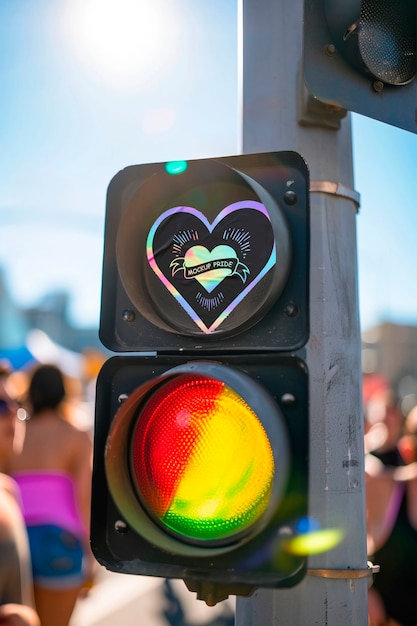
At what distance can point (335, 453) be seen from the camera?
170cm

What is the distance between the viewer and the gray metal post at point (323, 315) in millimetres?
1667

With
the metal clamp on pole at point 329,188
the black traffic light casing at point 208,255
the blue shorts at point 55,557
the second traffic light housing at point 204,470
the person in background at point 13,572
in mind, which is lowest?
the blue shorts at point 55,557

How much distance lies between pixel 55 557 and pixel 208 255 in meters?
3.44

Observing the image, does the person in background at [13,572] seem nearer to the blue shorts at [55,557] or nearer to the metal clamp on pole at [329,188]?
the metal clamp on pole at [329,188]

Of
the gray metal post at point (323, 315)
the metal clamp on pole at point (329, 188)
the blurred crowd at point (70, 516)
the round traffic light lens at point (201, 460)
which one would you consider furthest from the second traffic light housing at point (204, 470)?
the blurred crowd at point (70, 516)

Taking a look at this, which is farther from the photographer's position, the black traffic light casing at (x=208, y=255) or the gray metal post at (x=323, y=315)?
the gray metal post at (x=323, y=315)

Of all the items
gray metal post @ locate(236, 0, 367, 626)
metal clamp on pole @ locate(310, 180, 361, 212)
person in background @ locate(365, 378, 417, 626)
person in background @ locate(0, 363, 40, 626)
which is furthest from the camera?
person in background @ locate(365, 378, 417, 626)

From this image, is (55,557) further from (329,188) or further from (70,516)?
(329,188)

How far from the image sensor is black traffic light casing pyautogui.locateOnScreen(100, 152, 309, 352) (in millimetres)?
1453

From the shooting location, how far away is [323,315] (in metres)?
1.77

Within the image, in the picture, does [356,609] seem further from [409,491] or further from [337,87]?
[409,491]

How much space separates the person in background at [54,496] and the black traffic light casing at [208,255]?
3.21 metres

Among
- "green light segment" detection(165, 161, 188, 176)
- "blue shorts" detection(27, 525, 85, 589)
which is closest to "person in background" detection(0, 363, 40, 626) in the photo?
"green light segment" detection(165, 161, 188, 176)

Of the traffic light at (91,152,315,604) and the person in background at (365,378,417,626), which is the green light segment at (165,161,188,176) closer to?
the traffic light at (91,152,315,604)
